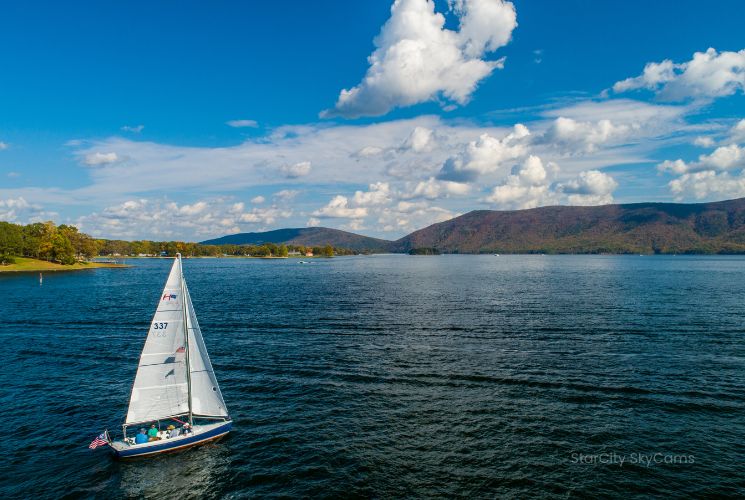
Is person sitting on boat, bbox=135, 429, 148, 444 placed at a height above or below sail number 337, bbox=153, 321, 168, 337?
below

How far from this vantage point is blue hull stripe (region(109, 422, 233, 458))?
33.5 m

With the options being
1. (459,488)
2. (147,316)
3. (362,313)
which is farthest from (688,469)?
(147,316)

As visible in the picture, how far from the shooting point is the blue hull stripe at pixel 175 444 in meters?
33.5

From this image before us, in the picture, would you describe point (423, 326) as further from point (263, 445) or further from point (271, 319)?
point (263, 445)

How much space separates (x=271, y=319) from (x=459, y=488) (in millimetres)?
65029

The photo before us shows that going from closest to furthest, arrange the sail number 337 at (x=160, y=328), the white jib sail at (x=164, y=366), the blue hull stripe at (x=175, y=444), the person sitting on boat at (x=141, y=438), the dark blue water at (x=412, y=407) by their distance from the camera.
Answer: the dark blue water at (x=412, y=407) < the blue hull stripe at (x=175, y=444) < the person sitting on boat at (x=141, y=438) < the white jib sail at (x=164, y=366) < the sail number 337 at (x=160, y=328)

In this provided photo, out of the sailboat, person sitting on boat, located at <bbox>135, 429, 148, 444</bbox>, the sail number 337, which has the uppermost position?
the sail number 337

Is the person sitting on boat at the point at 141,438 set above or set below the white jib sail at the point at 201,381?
below

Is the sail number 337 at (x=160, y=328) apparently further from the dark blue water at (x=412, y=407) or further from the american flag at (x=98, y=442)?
the dark blue water at (x=412, y=407)

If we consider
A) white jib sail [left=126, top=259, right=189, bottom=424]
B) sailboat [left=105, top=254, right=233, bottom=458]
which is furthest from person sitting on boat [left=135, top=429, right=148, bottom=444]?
white jib sail [left=126, top=259, right=189, bottom=424]

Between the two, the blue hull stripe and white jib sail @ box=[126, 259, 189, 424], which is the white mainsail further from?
the blue hull stripe

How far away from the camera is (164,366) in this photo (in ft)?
118

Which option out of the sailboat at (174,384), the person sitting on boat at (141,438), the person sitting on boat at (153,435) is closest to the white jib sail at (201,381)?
the sailboat at (174,384)

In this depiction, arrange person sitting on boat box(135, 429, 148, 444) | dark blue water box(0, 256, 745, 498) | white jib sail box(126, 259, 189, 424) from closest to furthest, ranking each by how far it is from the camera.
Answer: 1. dark blue water box(0, 256, 745, 498)
2. person sitting on boat box(135, 429, 148, 444)
3. white jib sail box(126, 259, 189, 424)
